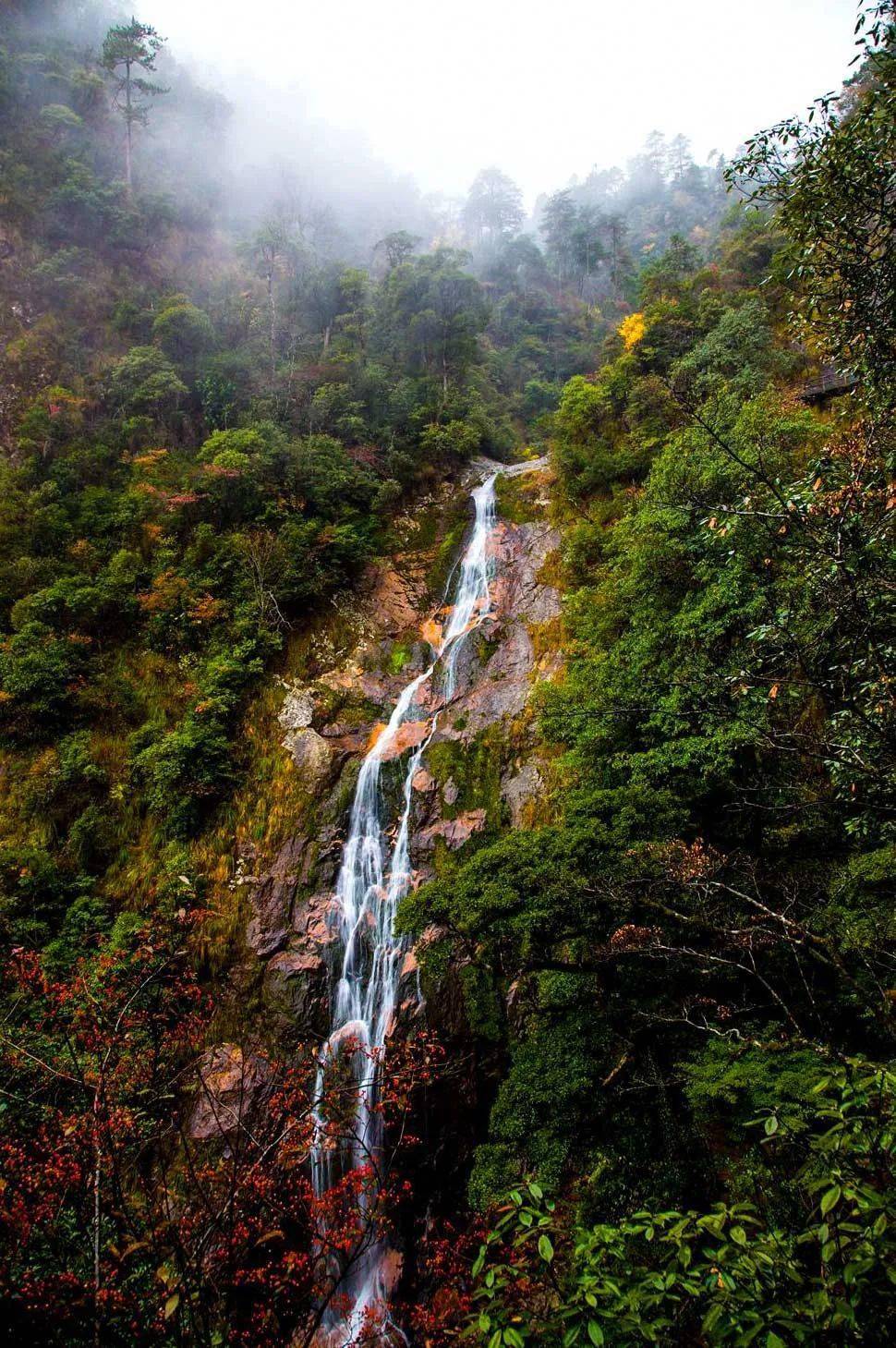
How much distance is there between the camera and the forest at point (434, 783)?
3232mm

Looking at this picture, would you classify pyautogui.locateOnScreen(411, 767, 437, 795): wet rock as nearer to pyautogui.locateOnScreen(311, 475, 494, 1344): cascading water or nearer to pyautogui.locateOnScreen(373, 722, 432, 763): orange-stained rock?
pyautogui.locateOnScreen(311, 475, 494, 1344): cascading water

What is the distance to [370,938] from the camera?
35.4 feet

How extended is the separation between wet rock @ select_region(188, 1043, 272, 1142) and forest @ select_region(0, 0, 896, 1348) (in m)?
0.07

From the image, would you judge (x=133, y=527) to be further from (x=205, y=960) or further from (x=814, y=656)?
(x=814, y=656)

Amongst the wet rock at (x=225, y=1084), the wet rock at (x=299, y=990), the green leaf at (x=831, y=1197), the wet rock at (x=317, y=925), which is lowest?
the wet rock at (x=225, y=1084)

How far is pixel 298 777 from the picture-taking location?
1276cm

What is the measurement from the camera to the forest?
323 cm

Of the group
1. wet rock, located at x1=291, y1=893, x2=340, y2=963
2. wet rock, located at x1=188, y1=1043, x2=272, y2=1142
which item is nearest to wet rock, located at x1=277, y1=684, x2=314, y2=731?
wet rock, located at x1=291, y1=893, x2=340, y2=963

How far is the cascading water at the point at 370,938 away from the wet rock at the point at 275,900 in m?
0.99

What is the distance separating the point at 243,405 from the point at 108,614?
9599mm

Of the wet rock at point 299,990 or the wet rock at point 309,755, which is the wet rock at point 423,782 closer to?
the wet rock at point 309,755

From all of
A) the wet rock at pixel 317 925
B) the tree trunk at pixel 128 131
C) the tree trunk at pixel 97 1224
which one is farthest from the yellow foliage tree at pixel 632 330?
the tree trunk at pixel 128 131

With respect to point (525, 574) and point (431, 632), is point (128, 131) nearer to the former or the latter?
point (431, 632)

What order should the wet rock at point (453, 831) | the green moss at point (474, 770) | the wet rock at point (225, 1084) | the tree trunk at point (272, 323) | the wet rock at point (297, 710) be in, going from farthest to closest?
the tree trunk at point (272, 323) → the wet rock at point (297, 710) → the green moss at point (474, 770) → the wet rock at point (453, 831) → the wet rock at point (225, 1084)
